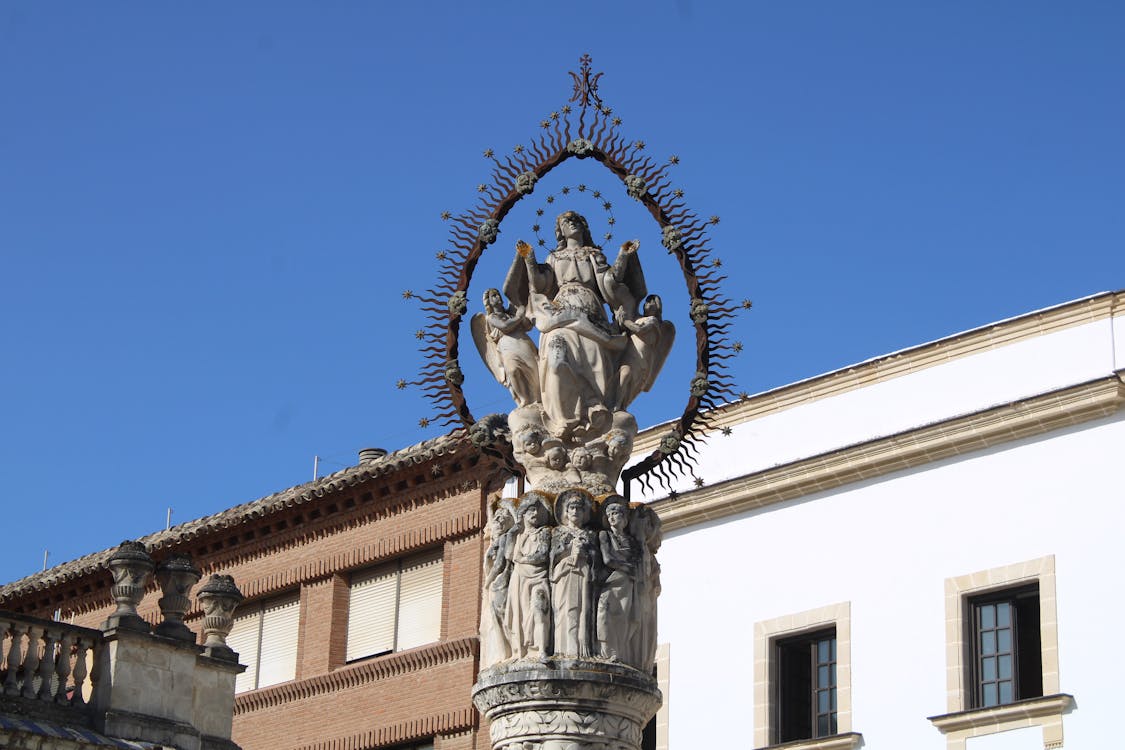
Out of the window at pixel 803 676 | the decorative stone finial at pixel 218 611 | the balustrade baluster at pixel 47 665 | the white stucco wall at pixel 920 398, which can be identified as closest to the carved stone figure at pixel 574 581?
the balustrade baluster at pixel 47 665

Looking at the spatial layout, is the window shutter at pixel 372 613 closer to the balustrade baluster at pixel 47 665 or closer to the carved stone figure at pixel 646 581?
the balustrade baluster at pixel 47 665

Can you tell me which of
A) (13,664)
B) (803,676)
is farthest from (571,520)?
(803,676)

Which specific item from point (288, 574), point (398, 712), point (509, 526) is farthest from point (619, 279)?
point (288, 574)

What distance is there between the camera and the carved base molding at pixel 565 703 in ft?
33.4

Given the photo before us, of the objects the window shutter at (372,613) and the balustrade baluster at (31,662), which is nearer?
the balustrade baluster at (31,662)

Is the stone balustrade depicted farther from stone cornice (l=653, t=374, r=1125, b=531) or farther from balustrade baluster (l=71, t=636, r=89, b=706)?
stone cornice (l=653, t=374, r=1125, b=531)

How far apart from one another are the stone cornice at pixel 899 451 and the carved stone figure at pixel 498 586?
494 inches

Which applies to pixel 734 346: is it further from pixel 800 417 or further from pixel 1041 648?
pixel 800 417

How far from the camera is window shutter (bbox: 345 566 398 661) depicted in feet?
92.8

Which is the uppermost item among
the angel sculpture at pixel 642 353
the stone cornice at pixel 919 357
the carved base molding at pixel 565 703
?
the stone cornice at pixel 919 357

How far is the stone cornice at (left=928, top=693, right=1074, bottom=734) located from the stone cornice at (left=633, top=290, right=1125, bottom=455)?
3838mm

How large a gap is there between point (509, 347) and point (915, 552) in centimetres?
1296

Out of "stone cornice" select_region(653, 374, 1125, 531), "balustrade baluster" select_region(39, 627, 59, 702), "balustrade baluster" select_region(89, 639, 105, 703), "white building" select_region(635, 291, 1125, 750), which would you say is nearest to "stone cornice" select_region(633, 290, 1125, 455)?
"white building" select_region(635, 291, 1125, 750)

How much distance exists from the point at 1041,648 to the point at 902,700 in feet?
5.58
